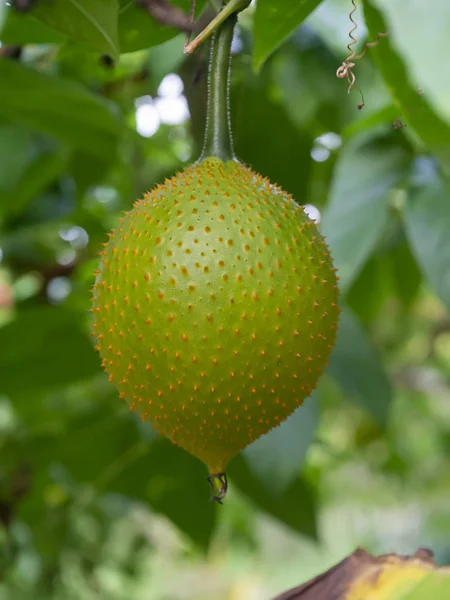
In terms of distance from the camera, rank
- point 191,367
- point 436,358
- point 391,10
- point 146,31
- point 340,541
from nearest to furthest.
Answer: point 391,10, point 191,367, point 146,31, point 436,358, point 340,541

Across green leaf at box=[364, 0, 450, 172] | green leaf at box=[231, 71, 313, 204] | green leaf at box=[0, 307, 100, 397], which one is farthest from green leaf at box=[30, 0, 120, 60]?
green leaf at box=[0, 307, 100, 397]

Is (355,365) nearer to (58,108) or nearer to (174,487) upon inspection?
(174,487)

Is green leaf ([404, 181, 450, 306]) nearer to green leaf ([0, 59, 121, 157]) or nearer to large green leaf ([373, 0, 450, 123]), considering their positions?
green leaf ([0, 59, 121, 157])

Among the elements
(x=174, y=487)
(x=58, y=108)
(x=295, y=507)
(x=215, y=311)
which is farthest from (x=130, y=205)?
(x=215, y=311)

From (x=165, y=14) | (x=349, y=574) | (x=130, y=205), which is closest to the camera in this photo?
(x=349, y=574)

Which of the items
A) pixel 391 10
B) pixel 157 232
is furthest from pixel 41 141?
pixel 391 10

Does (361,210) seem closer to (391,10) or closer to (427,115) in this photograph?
(427,115)
